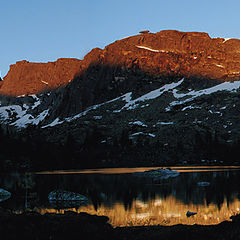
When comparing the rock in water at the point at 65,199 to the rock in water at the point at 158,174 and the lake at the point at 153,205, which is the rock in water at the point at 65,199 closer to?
the lake at the point at 153,205

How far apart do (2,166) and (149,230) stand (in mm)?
122268

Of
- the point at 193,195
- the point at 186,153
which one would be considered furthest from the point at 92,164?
the point at 193,195

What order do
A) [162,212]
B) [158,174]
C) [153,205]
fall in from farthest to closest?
[158,174]
[153,205]
[162,212]

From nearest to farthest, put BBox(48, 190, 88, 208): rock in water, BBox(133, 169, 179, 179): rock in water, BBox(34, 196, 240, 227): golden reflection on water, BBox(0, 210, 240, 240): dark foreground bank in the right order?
BBox(0, 210, 240, 240): dark foreground bank → BBox(34, 196, 240, 227): golden reflection on water → BBox(48, 190, 88, 208): rock in water → BBox(133, 169, 179, 179): rock in water

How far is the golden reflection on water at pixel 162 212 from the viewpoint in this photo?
121 feet

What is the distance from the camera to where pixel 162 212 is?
43938 millimetres

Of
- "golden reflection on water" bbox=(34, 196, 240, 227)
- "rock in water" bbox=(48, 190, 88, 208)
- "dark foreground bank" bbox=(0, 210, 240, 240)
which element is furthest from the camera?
"rock in water" bbox=(48, 190, 88, 208)

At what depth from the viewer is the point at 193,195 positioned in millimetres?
58719

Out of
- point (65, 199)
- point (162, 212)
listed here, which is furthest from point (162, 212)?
point (65, 199)

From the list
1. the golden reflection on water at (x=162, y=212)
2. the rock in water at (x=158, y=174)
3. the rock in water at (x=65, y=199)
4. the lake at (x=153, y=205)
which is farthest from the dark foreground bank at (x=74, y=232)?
the rock in water at (x=158, y=174)

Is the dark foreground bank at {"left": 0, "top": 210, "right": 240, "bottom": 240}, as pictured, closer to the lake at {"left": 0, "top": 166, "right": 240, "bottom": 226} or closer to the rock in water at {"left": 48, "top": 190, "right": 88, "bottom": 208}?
the lake at {"left": 0, "top": 166, "right": 240, "bottom": 226}

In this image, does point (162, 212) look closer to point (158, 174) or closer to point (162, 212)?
point (162, 212)

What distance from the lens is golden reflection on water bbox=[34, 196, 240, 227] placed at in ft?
121

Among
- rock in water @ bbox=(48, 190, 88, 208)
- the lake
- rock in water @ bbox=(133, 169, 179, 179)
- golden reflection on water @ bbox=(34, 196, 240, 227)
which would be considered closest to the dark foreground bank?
golden reflection on water @ bbox=(34, 196, 240, 227)
